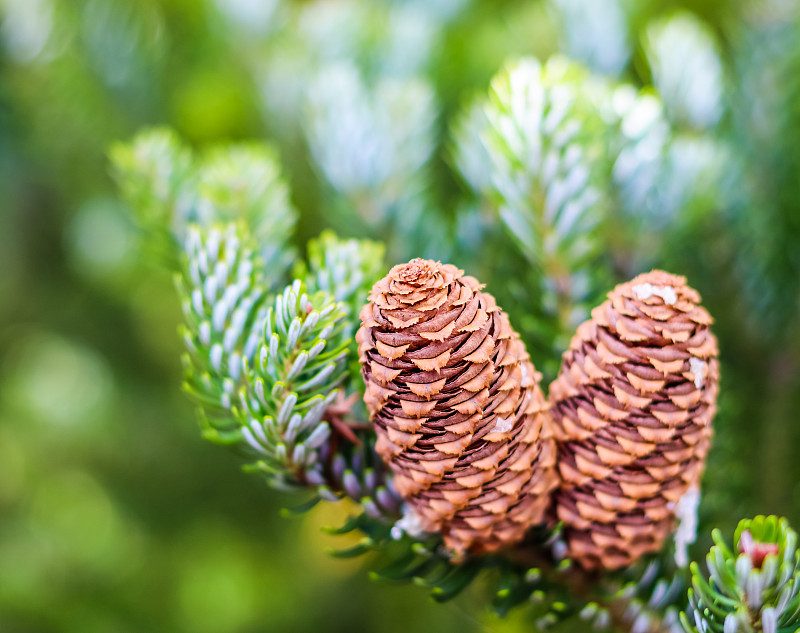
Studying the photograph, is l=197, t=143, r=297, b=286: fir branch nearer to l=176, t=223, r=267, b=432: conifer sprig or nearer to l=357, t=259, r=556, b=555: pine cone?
l=176, t=223, r=267, b=432: conifer sprig

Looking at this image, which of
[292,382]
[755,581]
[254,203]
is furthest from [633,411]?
[254,203]

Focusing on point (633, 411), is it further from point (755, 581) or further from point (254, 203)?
point (254, 203)

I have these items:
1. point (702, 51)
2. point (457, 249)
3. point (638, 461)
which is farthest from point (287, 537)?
point (702, 51)

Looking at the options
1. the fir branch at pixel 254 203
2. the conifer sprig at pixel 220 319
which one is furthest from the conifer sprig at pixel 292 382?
the fir branch at pixel 254 203

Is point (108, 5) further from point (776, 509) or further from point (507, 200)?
point (776, 509)

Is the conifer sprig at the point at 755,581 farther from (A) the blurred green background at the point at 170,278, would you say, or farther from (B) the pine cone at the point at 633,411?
(A) the blurred green background at the point at 170,278

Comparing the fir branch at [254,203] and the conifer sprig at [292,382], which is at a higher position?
the fir branch at [254,203]

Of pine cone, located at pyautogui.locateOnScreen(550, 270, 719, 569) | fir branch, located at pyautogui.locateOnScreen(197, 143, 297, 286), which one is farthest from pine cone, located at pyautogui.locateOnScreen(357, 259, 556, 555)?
fir branch, located at pyautogui.locateOnScreen(197, 143, 297, 286)
